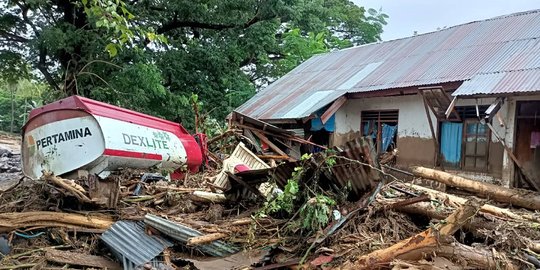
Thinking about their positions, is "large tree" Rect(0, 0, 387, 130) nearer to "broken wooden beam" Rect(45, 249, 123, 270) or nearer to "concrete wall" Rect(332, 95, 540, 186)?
"concrete wall" Rect(332, 95, 540, 186)

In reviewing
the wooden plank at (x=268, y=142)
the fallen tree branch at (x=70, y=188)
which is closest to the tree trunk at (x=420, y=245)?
the fallen tree branch at (x=70, y=188)

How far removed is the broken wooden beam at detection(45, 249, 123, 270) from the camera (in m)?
5.01

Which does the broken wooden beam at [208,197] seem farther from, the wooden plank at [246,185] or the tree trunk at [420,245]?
the tree trunk at [420,245]

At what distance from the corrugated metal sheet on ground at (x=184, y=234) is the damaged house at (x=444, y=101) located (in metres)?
5.88

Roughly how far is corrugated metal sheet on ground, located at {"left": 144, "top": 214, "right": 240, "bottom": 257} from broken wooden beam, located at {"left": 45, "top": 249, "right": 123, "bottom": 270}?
72 cm

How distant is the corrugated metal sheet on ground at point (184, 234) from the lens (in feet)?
17.7

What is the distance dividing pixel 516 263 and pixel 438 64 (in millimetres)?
7539

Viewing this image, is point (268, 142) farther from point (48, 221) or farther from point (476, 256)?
point (476, 256)

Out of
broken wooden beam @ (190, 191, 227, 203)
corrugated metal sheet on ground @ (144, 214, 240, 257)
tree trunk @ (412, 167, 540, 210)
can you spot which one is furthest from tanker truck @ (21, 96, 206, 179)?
tree trunk @ (412, 167, 540, 210)

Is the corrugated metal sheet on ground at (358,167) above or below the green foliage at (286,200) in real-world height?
above

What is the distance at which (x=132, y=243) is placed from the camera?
530 centimetres

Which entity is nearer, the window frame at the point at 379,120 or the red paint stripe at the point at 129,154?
the red paint stripe at the point at 129,154

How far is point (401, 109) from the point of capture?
1138 cm

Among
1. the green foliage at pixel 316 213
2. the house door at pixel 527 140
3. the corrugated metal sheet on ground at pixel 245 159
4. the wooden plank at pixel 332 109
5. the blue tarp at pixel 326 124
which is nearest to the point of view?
the green foliage at pixel 316 213
